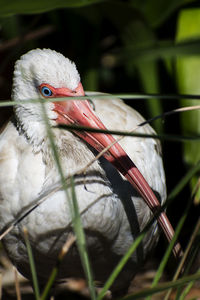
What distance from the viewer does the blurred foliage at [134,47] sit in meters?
2.37

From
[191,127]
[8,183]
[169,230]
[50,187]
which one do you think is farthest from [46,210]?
[191,127]

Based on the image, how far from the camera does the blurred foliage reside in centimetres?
237

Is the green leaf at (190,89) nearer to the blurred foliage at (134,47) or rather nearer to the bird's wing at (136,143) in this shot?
the blurred foliage at (134,47)

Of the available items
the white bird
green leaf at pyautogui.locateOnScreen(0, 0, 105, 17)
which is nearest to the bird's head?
the white bird

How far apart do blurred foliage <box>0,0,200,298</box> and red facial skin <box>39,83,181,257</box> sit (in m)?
0.47

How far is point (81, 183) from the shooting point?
6.43 feet

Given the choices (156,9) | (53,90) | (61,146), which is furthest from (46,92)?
(156,9)

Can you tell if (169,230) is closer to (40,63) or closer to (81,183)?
(81,183)

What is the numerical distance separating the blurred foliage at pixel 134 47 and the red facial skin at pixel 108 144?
1.56 ft

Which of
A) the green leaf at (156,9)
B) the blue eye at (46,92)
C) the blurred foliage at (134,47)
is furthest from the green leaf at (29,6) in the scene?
the green leaf at (156,9)

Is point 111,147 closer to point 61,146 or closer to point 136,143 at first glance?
point 61,146

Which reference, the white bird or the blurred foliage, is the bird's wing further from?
the blurred foliage

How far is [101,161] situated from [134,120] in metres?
0.44

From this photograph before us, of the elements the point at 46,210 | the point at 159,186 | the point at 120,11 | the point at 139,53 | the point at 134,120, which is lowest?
the point at 159,186
